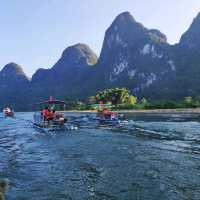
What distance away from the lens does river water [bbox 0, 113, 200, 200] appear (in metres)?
14.9

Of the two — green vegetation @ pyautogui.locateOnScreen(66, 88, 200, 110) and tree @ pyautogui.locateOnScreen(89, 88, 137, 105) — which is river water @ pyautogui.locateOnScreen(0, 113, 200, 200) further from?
tree @ pyautogui.locateOnScreen(89, 88, 137, 105)

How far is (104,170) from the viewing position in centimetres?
1916

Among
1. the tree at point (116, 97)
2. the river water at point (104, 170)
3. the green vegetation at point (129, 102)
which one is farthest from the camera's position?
the tree at point (116, 97)

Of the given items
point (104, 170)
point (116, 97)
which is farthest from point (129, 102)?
Answer: point (104, 170)

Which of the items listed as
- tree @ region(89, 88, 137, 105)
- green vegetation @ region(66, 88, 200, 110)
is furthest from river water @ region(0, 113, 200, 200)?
tree @ region(89, 88, 137, 105)

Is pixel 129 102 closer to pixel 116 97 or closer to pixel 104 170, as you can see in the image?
pixel 116 97

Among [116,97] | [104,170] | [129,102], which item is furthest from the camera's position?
[129,102]

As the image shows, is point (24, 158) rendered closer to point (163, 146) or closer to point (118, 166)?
point (118, 166)

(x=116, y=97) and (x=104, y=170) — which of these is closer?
(x=104, y=170)

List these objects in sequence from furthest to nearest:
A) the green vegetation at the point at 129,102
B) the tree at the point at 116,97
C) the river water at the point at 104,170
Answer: the tree at the point at 116,97, the green vegetation at the point at 129,102, the river water at the point at 104,170

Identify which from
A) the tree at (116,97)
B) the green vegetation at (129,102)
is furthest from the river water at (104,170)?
the tree at (116,97)

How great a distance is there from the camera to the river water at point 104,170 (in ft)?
48.8

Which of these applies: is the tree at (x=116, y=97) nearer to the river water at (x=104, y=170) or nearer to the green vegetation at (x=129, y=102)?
the green vegetation at (x=129, y=102)

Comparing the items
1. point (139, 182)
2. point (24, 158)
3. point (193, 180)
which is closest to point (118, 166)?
point (139, 182)
